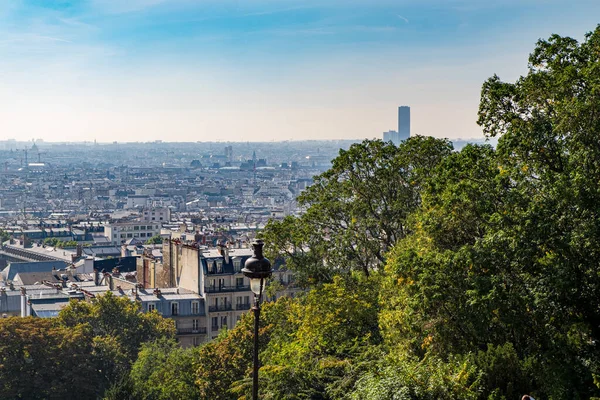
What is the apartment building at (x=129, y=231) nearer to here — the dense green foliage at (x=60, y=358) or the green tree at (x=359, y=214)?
the dense green foliage at (x=60, y=358)

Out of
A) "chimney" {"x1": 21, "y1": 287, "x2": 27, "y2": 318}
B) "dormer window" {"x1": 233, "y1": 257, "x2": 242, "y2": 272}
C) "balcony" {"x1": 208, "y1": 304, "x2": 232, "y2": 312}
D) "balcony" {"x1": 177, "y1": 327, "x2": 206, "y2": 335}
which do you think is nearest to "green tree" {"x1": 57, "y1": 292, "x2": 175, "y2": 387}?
"balcony" {"x1": 177, "y1": 327, "x2": 206, "y2": 335}

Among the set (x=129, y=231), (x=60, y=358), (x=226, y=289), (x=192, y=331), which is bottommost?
(x=129, y=231)

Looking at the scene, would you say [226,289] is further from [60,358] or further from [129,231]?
[129,231]

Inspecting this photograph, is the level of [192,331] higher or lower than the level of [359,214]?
lower

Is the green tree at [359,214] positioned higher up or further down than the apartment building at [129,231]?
higher up

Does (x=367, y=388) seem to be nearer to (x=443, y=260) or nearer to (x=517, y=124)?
(x=443, y=260)

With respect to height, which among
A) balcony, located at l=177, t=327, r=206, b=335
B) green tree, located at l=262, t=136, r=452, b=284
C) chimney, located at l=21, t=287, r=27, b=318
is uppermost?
green tree, located at l=262, t=136, r=452, b=284

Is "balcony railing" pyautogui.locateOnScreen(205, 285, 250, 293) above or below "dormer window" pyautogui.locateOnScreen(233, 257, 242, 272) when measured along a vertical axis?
below

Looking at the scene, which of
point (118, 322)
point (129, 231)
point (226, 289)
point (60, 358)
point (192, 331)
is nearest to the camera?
point (60, 358)

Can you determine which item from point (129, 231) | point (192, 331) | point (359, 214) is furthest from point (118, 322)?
point (129, 231)

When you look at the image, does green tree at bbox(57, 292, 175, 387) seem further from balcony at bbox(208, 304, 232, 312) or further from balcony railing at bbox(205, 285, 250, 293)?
balcony railing at bbox(205, 285, 250, 293)

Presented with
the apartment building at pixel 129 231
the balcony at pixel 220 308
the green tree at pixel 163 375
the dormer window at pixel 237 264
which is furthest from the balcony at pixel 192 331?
the apartment building at pixel 129 231

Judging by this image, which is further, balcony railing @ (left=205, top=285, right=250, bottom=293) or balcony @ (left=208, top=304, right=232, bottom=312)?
balcony railing @ (left=205, top=285, right=250, bottom=293)
